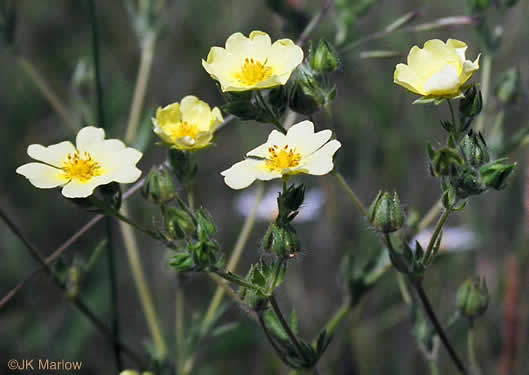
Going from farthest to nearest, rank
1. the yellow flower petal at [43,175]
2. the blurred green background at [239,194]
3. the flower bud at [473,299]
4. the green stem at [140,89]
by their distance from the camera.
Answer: the blurred green background at [239,194] < the green stem at [140,89] < the flower bud at [473,299] < the yellow flower petal at [43,175]

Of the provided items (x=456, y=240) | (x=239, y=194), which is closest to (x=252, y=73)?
(x=456, y=240)

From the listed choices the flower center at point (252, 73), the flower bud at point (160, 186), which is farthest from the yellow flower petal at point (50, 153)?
the flower center at point (252, 73)

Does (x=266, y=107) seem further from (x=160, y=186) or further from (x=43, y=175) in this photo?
(x=43, y=175)

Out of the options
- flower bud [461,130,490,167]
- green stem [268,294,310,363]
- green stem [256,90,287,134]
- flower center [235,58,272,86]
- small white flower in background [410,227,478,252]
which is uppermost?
flower center [235,58,272,86]

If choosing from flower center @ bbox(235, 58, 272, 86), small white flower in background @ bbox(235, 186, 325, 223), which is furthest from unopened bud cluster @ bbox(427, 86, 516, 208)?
small white flower in background @ bbox(235, 186, 325, 223)

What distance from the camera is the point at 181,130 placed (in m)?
1.62

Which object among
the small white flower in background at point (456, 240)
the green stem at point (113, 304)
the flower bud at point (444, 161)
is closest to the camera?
the flower bud at point (444, 161)

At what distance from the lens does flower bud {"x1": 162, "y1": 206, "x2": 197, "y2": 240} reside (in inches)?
57.0

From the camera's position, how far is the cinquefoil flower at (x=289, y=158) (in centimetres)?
136

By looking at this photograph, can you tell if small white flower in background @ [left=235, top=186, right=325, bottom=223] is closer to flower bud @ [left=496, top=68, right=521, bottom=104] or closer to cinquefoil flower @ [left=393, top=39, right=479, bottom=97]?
flower bud @ [left=496, top=68, right=521, bottom=104]

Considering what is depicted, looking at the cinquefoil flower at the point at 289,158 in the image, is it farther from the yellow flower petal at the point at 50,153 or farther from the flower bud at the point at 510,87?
the flower bud at the point at 510,87

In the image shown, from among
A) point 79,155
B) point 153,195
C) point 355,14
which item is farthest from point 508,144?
point 79,155

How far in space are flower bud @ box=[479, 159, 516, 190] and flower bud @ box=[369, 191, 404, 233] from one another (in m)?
0.18

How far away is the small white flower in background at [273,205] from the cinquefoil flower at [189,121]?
1.58 meters
